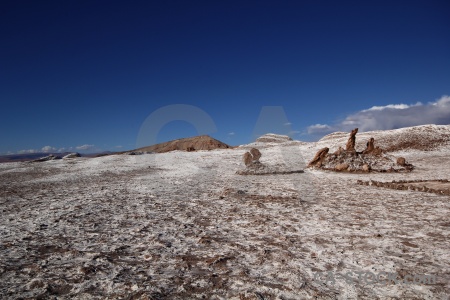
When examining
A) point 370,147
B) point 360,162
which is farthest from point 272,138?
point 360,162

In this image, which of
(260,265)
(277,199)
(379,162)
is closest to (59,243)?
(260,265)

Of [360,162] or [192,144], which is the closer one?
[360,162]

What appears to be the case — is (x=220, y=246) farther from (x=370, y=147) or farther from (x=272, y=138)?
(x=272, y=138)

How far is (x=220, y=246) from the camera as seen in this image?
22.1ft

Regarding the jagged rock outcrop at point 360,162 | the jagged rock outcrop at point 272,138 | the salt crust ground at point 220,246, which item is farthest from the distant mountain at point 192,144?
the salt crust ground at point 220,246

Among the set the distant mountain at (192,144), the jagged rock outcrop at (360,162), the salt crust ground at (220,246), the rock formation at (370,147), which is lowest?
the salt crust ground at (220,246)

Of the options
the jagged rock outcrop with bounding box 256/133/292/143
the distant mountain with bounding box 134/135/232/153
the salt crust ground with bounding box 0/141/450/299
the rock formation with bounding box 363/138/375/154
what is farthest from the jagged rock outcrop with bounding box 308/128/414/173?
the distant mountain with bounding box 134/135/232/153

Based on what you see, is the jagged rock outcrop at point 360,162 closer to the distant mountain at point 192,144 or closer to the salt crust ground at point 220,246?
the salt crust ground at point 220,246

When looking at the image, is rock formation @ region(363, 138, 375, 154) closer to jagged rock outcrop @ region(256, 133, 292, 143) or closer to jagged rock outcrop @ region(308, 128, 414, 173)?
jagged rock outcrop @ region(308, 128, 414, 173)

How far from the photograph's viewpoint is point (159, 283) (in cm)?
493

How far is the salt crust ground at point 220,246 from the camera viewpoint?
186 inches

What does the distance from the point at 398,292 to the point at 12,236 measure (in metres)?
8.97

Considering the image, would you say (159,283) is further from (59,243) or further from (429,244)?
(429,244)

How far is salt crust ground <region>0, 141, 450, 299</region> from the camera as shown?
4.73 metres
